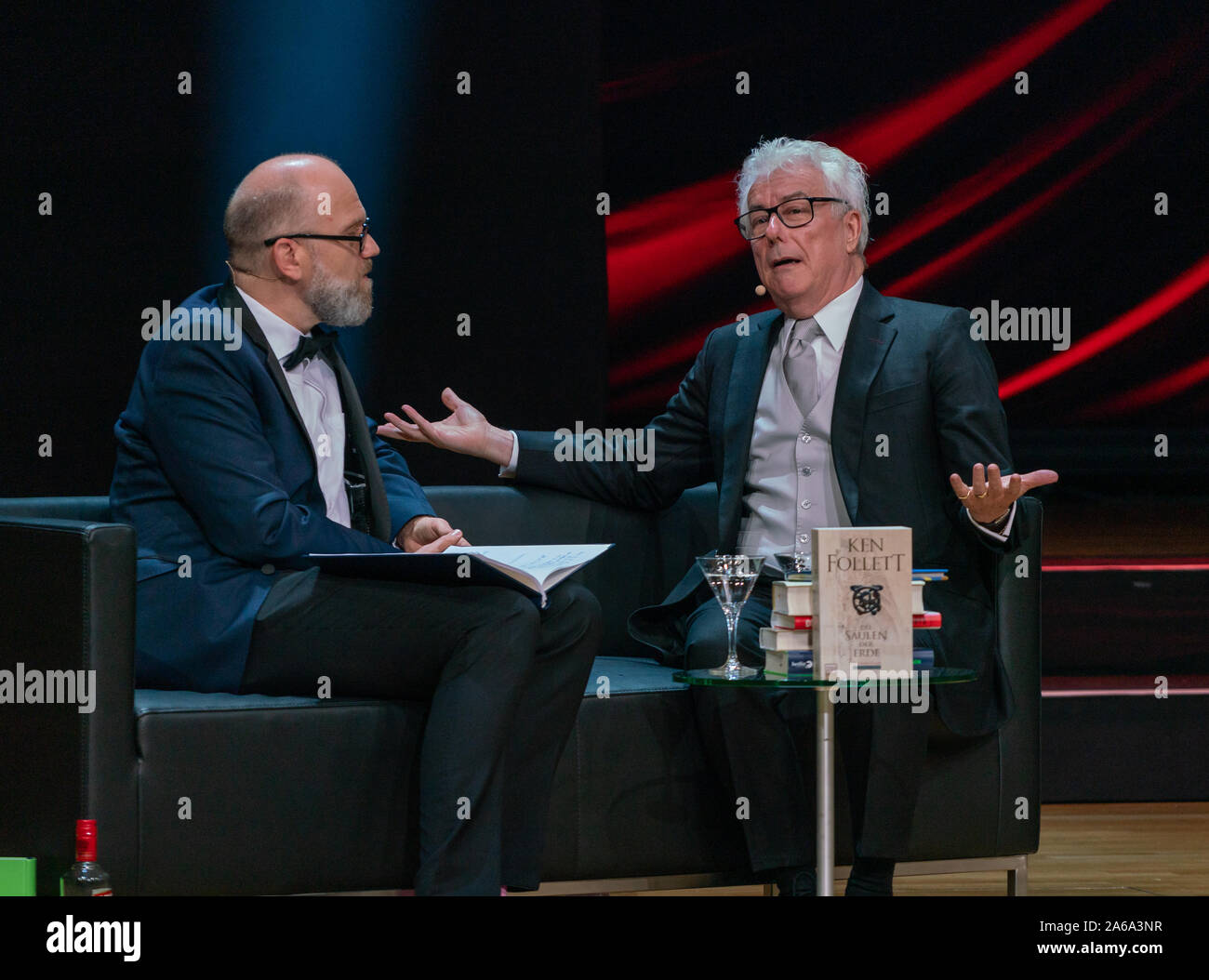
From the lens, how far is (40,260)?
3.61 m

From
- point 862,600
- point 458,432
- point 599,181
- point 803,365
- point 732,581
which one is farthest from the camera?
point 599,181

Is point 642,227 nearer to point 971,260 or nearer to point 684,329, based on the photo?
point 684,329

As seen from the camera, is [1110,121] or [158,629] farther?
[1110,121]

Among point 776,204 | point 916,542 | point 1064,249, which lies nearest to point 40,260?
point 776,204

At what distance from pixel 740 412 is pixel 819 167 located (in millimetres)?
509

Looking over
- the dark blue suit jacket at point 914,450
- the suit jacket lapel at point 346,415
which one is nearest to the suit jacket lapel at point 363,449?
the suit jacket lapel at point 346,415

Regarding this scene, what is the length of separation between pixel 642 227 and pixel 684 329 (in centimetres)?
35

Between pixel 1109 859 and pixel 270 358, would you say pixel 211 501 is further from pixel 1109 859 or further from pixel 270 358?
pixel 1109 859

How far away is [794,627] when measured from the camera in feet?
7.68

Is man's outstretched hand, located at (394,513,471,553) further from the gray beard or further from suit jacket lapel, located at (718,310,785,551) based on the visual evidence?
suit jacket lapel, located at (718,310,785,551)

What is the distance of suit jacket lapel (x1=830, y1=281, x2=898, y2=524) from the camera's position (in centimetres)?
296

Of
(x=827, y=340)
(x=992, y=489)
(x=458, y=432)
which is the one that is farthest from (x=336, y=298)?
(x=992, y=489)

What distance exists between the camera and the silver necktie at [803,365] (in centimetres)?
307

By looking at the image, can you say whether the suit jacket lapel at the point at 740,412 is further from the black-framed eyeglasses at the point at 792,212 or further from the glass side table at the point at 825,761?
the glass side table at the point at 825,761
